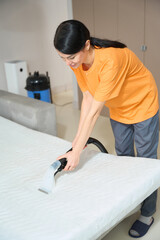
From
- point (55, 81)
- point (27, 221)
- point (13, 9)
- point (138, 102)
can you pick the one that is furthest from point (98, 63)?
point (55, 81)

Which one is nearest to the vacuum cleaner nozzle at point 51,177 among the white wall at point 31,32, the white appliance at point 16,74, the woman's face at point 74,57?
the woman's face at point 74,57

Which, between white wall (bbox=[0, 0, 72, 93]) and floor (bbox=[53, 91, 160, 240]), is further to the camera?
white wall (bbox=[0, 0, 72, 93])

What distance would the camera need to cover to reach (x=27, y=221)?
1122 mm

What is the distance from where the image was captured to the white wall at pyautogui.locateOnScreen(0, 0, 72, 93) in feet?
13.6

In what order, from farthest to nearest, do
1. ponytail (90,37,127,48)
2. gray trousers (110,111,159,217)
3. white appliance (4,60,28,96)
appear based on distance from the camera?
white appliance (4,60,28,96) < gray trousers (110,111,159,217) < ponytail (90,37,127,48)

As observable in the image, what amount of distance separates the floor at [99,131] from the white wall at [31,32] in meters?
0.65

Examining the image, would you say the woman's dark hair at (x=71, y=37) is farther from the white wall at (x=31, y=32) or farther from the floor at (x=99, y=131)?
the white wall at (x=31, y=32)

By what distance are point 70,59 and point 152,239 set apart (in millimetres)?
1153

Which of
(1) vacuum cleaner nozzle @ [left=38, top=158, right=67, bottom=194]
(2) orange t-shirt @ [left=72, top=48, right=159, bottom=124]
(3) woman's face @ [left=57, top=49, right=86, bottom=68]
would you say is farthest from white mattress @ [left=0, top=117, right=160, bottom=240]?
(3) woman's face @ [left=57, top=49, right=86, bottom=68]

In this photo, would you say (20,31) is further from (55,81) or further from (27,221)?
(27,221)

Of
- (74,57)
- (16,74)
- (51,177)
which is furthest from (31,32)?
(51,177)

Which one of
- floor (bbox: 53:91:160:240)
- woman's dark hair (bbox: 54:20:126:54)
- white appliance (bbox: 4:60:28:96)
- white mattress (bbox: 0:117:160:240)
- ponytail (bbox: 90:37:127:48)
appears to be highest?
woman's dark hair (bbox: 54:20:126:54)

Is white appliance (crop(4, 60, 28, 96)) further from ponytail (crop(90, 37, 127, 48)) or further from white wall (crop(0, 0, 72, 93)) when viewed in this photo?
ponytail (crop(90, 37, 127, 48))

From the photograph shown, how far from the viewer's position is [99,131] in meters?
3.16
